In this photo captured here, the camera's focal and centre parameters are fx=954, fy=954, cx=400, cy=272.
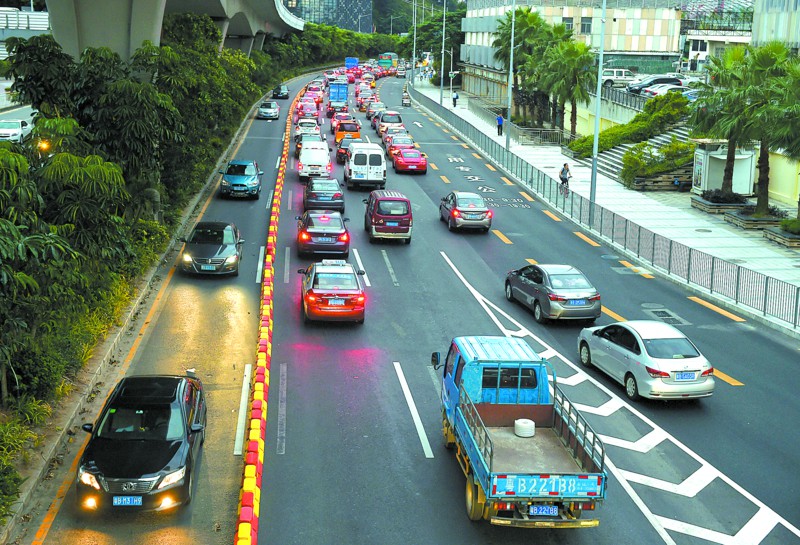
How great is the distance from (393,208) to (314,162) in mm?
13302

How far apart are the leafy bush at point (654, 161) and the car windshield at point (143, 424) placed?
124ft

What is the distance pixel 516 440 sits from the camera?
14992 mm

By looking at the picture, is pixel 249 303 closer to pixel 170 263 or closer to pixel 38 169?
pixel 170 263

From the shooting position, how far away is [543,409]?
15461 mm

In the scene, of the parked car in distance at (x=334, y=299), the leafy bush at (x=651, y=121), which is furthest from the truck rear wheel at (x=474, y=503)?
the leafy bush at (x=651, y=121)

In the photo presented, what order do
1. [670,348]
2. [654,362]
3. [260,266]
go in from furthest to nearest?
[260,266], [670,348], [654,362]

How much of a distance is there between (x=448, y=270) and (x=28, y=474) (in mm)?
18723

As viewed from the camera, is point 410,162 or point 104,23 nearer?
point 104,23

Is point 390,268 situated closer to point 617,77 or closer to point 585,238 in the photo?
point 585,238

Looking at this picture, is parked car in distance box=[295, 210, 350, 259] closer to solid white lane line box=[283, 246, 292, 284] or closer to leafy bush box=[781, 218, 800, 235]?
solid white lane line box=[283, 246, 292, 284]

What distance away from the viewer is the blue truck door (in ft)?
53.7

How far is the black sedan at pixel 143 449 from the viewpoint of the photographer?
14023mm

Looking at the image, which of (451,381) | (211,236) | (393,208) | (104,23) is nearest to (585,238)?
(393,208)

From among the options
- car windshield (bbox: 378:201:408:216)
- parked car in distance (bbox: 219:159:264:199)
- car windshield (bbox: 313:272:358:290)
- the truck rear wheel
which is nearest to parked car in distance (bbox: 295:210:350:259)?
car windshield (bbox: 378:201:408:216)
